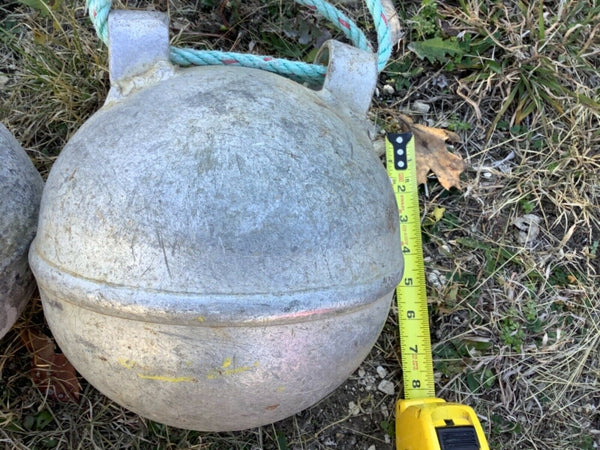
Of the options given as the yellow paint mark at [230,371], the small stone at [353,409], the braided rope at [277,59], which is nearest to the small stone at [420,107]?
the braided rope at [277,59]

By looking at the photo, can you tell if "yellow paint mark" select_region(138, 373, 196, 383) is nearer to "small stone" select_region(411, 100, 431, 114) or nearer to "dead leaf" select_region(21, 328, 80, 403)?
"dead leaf" select_region(21, 328, 80, 403)

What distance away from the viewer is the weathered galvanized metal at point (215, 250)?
136 centimetres

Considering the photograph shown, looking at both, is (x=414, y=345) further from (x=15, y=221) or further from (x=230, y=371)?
(x=15, y=221)

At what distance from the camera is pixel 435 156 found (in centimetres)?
266

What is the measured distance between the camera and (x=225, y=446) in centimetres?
229

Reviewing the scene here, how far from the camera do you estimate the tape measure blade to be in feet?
8.00

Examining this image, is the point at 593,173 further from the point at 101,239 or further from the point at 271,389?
the point at 101,239

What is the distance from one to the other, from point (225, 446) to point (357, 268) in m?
1.22

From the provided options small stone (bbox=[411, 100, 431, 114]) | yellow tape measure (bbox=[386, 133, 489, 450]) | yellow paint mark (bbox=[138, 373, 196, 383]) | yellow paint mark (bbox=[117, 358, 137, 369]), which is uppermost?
yellow paint mark (bbox=[117, 358, 137, 369])

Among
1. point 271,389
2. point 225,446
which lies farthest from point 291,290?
point 225,446

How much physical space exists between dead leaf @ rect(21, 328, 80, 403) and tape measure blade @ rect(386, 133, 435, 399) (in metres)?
1.42

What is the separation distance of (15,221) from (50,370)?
34.5 inches

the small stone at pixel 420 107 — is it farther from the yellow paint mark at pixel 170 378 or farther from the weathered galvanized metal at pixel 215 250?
the yellow paint mark at pixel 170 378

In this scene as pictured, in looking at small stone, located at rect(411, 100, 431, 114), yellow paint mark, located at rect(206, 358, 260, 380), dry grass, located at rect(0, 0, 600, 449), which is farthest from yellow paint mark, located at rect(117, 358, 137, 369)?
small stone, located at rect(411, 100, 431, 114)
